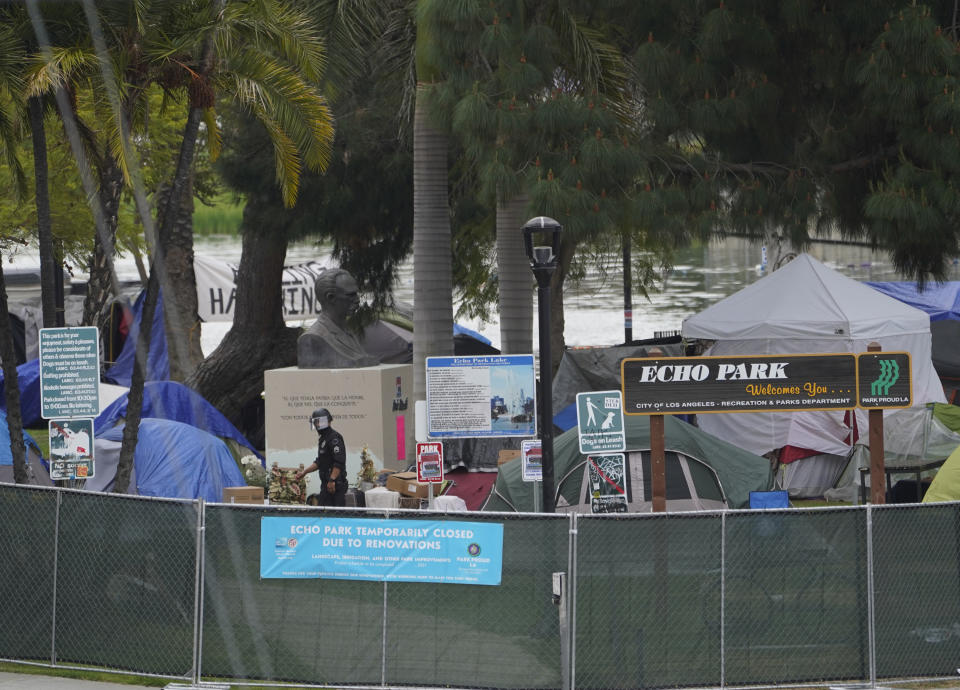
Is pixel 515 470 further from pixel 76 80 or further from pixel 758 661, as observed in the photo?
pixel 76 80

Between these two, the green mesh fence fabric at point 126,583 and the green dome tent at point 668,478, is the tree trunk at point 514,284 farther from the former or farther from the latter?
the green mesh fence fabric at point 126,583

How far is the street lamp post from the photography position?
1136 cm

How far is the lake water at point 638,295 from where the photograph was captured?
42.2 metres

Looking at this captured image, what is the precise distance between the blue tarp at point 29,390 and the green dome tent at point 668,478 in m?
15.0

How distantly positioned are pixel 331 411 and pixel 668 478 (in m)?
5.40

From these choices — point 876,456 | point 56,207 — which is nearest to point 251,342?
point 56,207

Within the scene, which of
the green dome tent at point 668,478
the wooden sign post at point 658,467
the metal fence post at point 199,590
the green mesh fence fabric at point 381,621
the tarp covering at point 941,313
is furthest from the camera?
the tarp covering at point 941,313

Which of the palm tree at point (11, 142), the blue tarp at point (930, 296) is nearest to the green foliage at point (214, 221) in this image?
the blue tarp at point (930, 296)

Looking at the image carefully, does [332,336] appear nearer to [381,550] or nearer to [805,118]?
[805,118]

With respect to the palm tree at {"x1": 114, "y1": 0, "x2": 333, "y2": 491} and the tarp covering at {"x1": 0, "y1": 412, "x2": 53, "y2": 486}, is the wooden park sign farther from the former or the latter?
the tarp covering at {"x1": 0, "y1": 412, "x2": 53, "y2": 486}

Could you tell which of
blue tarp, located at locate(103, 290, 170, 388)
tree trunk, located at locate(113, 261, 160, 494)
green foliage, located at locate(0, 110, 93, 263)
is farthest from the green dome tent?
blue tarp, located at locate(103, 290, 170, 388)

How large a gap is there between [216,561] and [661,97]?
964 cm

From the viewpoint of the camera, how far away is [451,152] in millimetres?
22406

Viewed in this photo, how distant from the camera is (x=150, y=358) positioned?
30.4 meters
